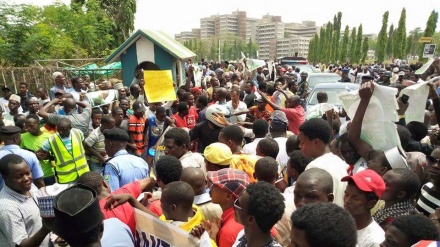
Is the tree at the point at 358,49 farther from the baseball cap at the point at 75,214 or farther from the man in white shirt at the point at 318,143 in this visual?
the baseball cap at the point at 75,214

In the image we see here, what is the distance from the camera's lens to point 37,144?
5410 millimetres

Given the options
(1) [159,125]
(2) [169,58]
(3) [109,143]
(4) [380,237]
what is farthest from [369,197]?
(2) [169,58]

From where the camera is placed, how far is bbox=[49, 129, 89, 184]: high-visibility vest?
501 centimetres

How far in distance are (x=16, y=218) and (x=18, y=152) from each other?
1.46 metres

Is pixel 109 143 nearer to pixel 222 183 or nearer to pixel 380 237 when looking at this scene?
pixel 222 183

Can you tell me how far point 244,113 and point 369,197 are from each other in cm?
503

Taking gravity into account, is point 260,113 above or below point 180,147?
below

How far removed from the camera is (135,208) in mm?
2836

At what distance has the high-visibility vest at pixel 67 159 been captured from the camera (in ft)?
16.4

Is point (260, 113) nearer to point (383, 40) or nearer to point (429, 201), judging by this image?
point (429, 201)

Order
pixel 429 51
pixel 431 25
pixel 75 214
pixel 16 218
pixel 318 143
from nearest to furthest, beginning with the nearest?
pixel 75 214
pixel 16 218
pixel 318 143
pixel 429 51
pixel 431 25

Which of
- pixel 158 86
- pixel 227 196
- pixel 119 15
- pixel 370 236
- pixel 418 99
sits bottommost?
pixel 370 236

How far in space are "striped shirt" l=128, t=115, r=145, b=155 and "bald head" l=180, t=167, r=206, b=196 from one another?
349 centimetres

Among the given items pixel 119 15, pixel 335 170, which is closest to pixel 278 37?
pixel 119 15
